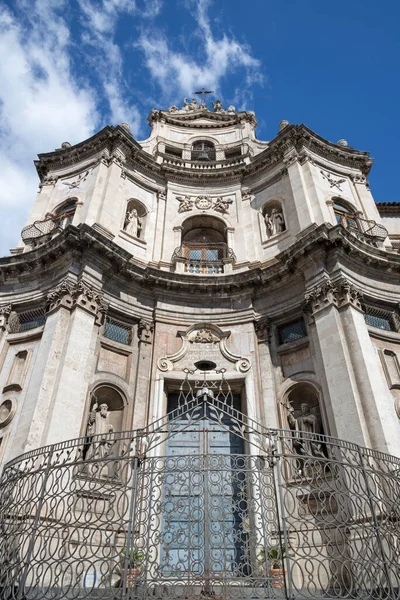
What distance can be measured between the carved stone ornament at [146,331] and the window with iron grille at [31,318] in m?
3.03

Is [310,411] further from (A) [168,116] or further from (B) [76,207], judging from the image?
(A) [168,116]

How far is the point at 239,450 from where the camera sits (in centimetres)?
1284

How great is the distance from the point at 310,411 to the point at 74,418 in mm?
6410

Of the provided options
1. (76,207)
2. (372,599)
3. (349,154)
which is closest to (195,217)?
(76,207)

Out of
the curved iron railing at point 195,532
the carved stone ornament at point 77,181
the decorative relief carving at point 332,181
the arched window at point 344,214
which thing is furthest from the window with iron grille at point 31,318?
the decorative relief carving at point 332,181

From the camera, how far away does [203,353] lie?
14391 mm

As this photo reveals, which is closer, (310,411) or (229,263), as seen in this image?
(310,411)

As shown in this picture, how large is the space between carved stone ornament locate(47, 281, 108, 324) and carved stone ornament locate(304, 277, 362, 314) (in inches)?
255

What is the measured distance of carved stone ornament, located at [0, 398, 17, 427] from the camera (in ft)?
38.1

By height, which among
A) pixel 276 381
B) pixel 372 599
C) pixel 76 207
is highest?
pixel 76 207

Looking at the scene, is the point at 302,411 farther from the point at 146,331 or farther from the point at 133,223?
the point at 133,223

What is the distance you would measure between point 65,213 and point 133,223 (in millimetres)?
2662

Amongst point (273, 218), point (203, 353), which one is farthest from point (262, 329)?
point (273, 218)

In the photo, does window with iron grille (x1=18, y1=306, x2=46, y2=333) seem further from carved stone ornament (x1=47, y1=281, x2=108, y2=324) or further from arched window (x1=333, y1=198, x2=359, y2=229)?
arched window (x1=333, y1=198, x2=359, y2=229)
